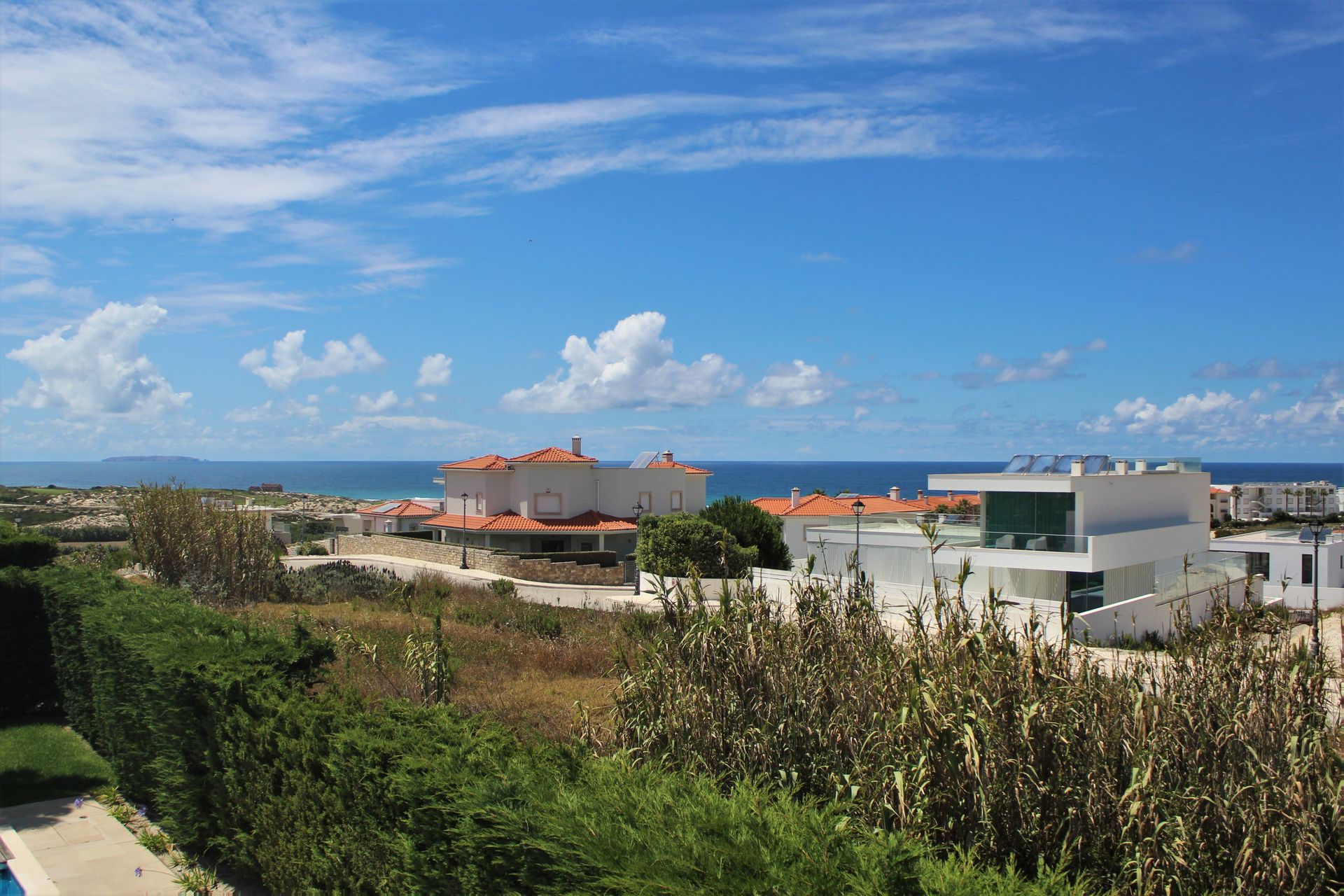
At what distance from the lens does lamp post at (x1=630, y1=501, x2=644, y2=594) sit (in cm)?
3209

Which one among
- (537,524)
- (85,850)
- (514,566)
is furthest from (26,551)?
(537,524)

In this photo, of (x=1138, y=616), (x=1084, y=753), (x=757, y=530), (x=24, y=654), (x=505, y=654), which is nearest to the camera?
(x=1084, y=753)

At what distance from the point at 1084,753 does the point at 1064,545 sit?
22.3 m

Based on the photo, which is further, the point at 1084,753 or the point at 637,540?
the point at 637,540

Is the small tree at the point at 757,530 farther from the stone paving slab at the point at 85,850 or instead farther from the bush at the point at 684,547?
the stone paving slab at the point at 85,850

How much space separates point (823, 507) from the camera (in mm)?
44344

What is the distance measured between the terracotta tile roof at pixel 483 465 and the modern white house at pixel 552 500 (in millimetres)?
41

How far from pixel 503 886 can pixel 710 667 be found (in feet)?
8.98

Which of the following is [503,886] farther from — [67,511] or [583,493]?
[67,511]

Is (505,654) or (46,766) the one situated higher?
(505,654)

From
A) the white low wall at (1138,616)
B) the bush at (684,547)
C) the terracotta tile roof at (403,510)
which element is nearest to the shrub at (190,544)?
the bush at (684,547)

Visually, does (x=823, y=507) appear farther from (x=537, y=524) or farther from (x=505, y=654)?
(x=505, y=654)

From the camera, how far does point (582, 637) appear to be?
57.1 feet

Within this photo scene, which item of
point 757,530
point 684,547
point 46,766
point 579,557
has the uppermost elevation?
point 757,530
